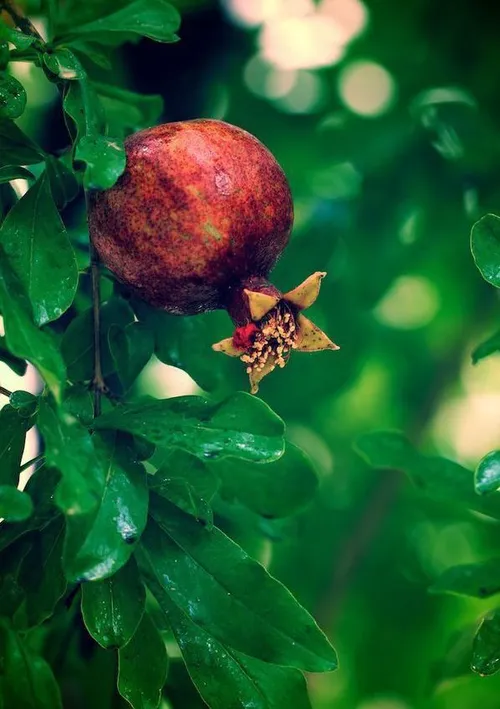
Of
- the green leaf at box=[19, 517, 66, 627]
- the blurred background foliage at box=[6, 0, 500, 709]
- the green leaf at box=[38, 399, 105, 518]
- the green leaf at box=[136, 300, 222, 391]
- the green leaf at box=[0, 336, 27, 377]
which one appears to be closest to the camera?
the green leaf at box=[38, 399, 105, 518]

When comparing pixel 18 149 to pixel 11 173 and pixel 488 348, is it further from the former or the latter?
pixel 488 348

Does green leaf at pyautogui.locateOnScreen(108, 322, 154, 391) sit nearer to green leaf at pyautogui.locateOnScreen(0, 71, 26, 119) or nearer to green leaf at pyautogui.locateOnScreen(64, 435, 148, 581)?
green leaf at pyautogui.locateOnScreen(64, 435, 148, 581)

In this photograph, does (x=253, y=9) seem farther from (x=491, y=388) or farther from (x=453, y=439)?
(x=453, y=439)

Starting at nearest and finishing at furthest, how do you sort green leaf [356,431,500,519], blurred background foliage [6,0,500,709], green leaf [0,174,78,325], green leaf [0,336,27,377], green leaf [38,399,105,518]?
green leaf [38,399,105,518]
green leaf [0,174,78,325]
green leaf [0,336,27,377]
green leaf [356,431,500,519]
blurred background foliage [6,0,500,709]

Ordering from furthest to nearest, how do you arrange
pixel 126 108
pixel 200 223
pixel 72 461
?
pixel 126 108
pixel 200 223
pixel 72 461

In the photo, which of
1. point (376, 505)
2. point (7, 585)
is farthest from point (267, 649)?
point (376, 505)

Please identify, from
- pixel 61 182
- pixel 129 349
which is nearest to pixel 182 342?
pixel 129 349

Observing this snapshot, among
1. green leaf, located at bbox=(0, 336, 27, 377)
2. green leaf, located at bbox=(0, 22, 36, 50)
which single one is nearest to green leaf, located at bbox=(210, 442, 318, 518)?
green leaf, located at bbox=(0, 336, 27, 377)
